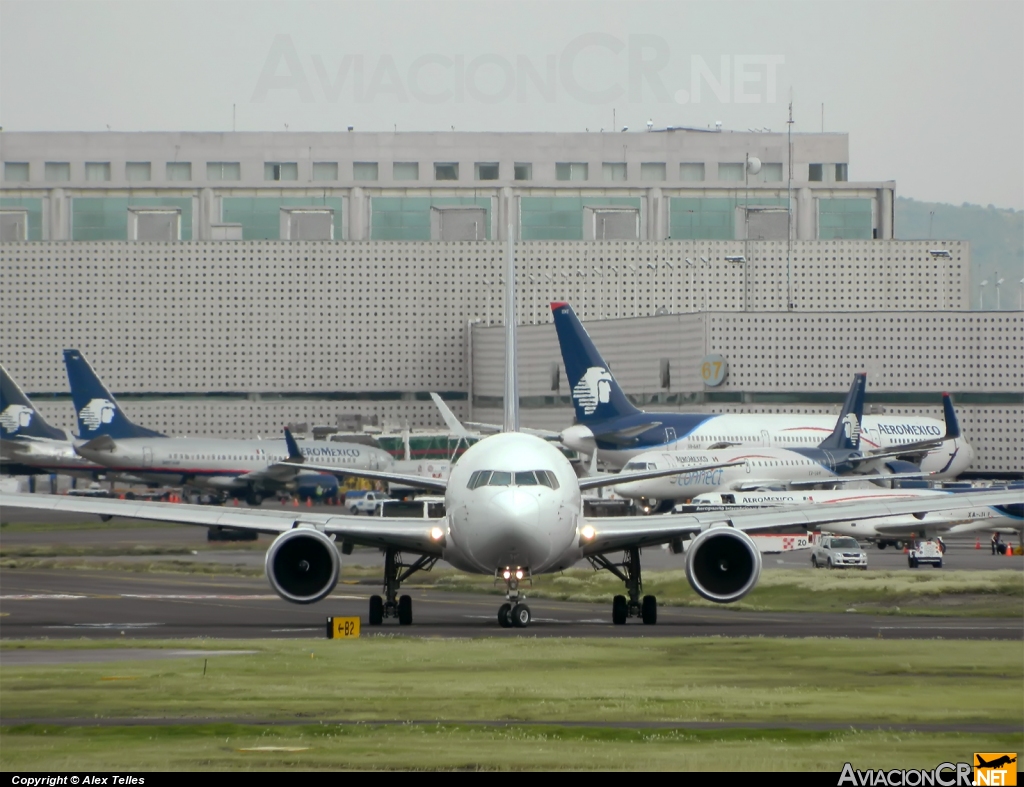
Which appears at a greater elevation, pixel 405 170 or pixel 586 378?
pixel 405 170

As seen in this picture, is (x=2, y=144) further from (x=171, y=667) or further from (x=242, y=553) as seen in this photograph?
(x=171, y=667)

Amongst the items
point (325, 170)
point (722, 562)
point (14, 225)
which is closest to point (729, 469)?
point (722, 562)

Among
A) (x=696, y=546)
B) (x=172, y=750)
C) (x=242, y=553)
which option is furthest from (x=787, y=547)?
(x=172, y=750)

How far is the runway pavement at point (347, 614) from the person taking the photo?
94.8 ft

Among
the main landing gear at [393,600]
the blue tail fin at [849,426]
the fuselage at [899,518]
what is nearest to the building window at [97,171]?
the blue tail fin at [849,426]

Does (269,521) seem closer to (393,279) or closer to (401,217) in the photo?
(393,279)

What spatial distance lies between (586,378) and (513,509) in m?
74.2

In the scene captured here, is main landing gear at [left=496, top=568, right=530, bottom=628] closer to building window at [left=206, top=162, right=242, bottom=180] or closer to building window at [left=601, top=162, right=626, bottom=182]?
building window at [left=601, top=162, right=626, bottom=182]

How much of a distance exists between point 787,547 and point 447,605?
26.7 m

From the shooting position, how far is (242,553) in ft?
216

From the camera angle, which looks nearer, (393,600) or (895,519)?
(393,600)

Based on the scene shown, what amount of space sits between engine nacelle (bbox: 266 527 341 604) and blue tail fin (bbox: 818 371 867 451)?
7365cm

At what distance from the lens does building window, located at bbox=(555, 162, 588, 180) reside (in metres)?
172

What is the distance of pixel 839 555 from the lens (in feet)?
174
